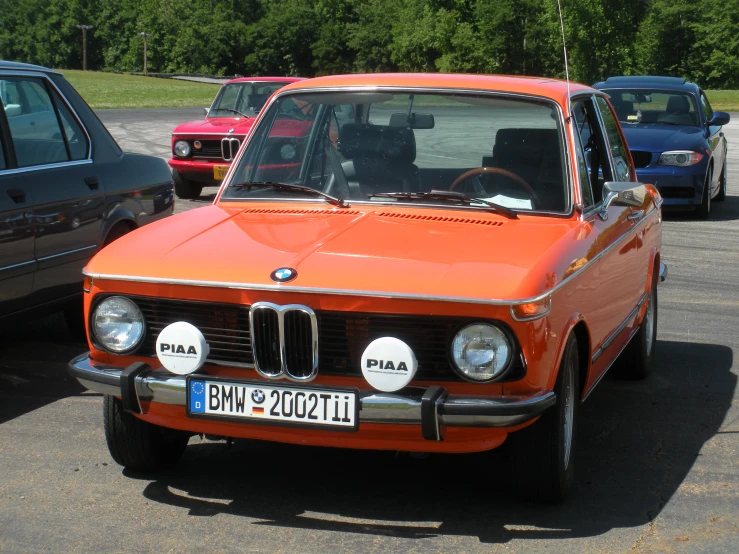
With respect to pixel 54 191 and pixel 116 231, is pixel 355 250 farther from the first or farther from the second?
pixel 116 231

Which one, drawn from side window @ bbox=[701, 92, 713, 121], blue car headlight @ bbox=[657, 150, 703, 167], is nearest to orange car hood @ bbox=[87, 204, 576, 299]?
blue car headlight @ bbox=[657, 150, 703, 167]

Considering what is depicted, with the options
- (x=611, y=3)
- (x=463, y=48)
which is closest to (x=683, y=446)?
(x=611, y=3)

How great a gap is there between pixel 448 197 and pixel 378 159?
436mm

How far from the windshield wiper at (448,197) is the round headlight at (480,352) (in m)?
1.07

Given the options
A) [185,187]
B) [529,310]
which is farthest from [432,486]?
[185,187]

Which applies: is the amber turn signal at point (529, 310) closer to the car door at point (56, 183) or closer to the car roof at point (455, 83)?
the car roof at point (455, 83)

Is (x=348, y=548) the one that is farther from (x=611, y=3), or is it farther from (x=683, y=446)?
(x=611, y=3)

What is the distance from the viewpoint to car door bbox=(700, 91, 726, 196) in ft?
47.0

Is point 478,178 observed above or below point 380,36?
below

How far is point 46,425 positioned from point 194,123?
1067 centimetres

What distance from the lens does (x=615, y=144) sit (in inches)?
248

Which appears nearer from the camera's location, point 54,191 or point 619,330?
point 619,330

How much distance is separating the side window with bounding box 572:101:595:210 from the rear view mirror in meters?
0.70

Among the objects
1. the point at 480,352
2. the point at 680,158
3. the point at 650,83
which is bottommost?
the point at 680,158
